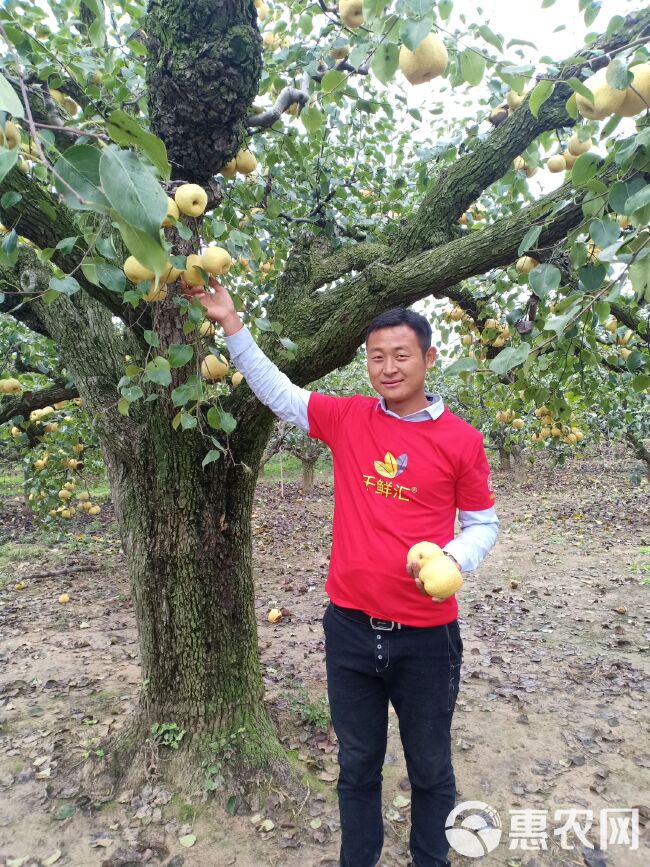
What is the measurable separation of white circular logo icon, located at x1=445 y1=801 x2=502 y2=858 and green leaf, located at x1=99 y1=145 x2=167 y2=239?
99.3 inches

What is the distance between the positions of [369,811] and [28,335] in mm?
5090

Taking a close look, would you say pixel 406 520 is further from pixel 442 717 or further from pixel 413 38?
pixel 413 38

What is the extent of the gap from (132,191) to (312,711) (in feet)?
10.4

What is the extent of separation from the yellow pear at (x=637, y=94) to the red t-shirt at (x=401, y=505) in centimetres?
92

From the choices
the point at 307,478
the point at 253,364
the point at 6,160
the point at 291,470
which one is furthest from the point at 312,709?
the point at 291,470

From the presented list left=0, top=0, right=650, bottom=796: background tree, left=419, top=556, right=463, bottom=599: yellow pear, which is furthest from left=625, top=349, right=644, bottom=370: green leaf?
left=419, top=556, right=463, bottom=599: yellow pear

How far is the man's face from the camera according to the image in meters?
1.70

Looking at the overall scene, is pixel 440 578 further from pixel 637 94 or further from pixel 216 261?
pixel 637 94

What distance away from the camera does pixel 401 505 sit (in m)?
1.71

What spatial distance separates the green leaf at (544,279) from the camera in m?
1.49

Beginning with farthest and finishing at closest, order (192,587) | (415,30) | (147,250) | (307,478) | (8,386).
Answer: (307,478) < (8,386) < (192,587) < (415,30) < (147,250)

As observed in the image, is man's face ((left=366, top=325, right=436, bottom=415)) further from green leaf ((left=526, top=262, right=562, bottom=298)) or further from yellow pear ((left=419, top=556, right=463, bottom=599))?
yellow pear ((left=419, top=556, right=463, bottom=599))

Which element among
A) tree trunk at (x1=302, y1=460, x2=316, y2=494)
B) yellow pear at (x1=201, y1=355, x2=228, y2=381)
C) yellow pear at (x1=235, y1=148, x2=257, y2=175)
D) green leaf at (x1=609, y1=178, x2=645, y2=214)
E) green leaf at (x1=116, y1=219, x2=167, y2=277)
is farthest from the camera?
tree trunk at (x1=302, y1=460, x2=316, y2=494)

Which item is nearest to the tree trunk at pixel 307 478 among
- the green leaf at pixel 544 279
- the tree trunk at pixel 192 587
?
the tree trunk at pixel 192 587
